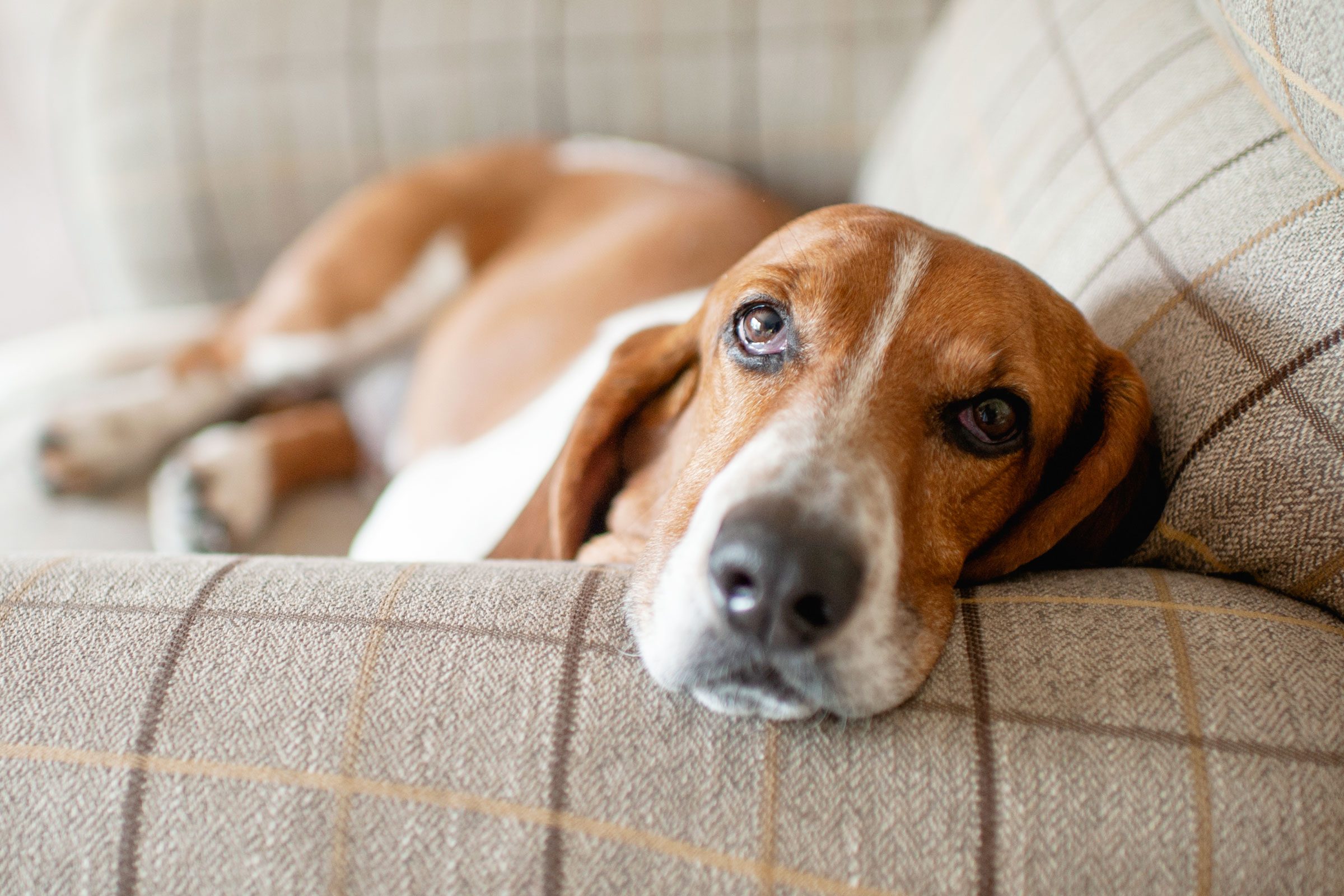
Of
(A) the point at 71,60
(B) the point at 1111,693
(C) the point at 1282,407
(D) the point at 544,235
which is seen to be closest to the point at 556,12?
(D) the point at 544,235

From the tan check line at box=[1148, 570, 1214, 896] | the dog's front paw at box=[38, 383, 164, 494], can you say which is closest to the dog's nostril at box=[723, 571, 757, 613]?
the tan check line at box=[1148, 570, 1214, 896]

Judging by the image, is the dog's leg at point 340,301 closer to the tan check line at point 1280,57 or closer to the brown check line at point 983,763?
the tan check line at point 1280,57

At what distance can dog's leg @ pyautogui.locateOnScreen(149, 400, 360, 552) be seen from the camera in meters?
2.31

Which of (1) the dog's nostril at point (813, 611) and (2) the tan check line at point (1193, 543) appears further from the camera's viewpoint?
(2) the tan check line at point (1193, 543)

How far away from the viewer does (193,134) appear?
3.09 metres

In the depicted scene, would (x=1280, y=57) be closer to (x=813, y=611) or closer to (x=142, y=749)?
(x=813, y=611)

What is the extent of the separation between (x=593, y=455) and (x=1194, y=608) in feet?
3.00

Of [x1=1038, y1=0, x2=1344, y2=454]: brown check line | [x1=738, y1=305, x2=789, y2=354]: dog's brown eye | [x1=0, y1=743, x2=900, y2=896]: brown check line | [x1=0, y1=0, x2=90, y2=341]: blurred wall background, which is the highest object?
[x1=1038, y1=0, x2=1344, y2=454]: brown check line

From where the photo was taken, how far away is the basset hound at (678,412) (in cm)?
104

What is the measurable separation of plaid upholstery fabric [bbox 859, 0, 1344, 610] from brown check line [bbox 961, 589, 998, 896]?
1.31ft

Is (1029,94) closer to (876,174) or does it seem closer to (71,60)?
(876,174)

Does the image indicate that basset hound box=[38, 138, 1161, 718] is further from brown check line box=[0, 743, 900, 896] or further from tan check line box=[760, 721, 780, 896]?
brown check line box=[0, 743, 900, 896]

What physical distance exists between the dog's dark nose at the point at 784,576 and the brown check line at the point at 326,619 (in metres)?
0.15

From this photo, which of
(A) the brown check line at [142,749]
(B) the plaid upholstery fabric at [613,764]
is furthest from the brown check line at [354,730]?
(A) the brown check line at [142,749]
